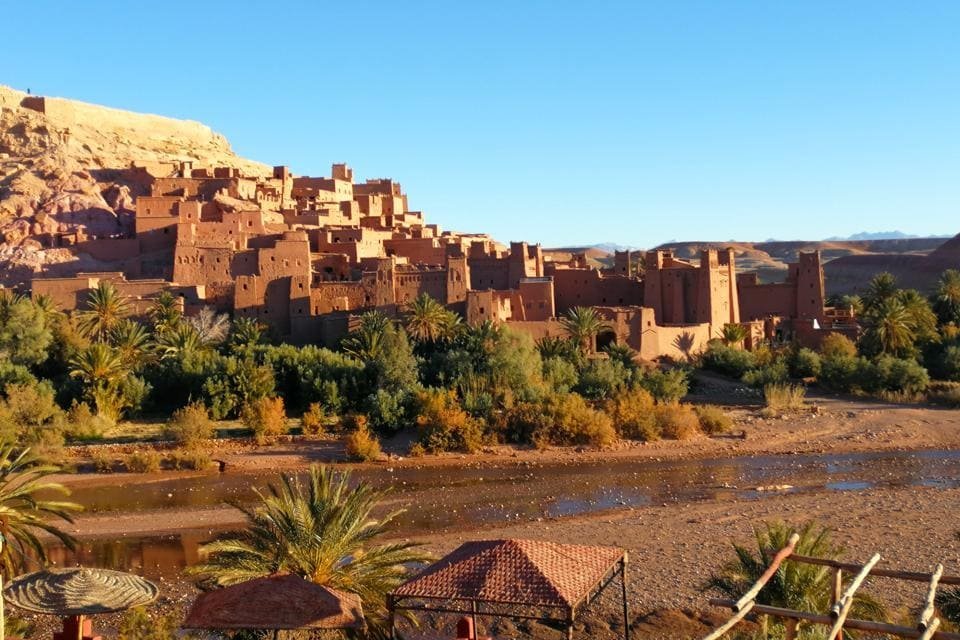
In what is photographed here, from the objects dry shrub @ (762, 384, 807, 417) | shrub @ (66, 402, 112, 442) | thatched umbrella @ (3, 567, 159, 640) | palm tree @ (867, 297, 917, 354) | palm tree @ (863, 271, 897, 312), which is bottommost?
dry shrub @ (762, 384, 807, 417)

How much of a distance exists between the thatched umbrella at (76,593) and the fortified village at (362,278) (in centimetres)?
1890

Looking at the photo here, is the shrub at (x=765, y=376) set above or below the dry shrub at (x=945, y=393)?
above

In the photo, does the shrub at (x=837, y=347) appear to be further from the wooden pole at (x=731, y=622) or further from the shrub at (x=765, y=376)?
the wooden pole at (x=731, y=622)

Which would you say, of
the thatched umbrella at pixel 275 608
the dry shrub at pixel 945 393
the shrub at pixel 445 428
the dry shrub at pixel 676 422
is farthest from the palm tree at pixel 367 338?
the thatched umbrella at pixel 275 608

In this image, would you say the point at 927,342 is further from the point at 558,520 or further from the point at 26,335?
the point at 26,335

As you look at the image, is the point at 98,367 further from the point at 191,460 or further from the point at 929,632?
the point at 929,632

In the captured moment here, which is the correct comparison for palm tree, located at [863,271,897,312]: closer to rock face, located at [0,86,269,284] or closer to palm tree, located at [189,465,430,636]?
rock face, located at [0,86,269,284]

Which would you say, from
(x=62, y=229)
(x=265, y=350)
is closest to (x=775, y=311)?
(x=265, y=350)

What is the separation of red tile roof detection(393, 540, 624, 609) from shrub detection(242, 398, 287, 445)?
49.6 ft

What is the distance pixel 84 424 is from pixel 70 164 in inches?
617

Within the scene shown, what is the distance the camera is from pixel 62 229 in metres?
31.1

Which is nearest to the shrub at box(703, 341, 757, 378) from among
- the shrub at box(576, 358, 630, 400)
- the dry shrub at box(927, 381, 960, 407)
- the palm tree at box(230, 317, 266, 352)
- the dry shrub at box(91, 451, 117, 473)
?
the shrub at box(576, 358, 630, 400)

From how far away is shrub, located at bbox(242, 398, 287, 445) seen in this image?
22734 mm

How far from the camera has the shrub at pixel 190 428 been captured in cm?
2206
